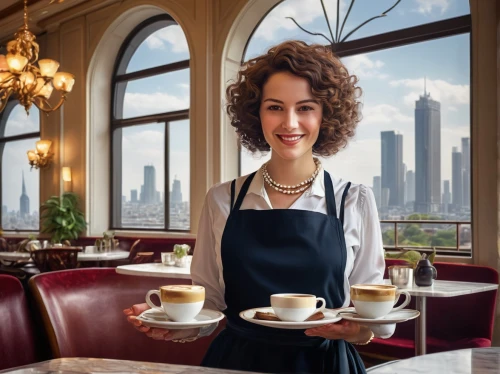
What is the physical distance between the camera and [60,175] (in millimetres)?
8953

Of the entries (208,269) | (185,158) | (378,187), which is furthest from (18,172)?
(208,269)

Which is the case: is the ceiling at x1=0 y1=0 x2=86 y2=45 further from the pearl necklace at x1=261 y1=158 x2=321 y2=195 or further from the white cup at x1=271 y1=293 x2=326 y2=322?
the white cup at x1=271 y1=293 x2=326 y2=322

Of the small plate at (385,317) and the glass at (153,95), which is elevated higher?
the glass at (153,95)

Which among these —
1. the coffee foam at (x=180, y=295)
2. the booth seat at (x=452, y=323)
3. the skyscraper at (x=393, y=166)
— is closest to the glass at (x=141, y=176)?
the skyscraper at (x=393, y=166)

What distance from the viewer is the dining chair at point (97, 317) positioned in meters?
1.63

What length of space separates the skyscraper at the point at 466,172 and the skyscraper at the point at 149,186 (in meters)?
4.37

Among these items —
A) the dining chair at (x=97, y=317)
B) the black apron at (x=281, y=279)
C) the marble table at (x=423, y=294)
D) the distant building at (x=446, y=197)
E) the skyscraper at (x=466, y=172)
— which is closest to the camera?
the black apron at (x=281, y=279)

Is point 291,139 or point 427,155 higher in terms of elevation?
point 427,155

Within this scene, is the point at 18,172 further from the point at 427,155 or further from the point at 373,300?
the point at 373,300

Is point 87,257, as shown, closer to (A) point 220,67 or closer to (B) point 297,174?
(A) point 220,67

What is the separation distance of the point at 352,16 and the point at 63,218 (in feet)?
16.2

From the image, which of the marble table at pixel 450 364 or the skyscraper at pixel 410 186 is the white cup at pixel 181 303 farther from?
the skyscraper at pixel 410 186

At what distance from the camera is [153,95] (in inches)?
319

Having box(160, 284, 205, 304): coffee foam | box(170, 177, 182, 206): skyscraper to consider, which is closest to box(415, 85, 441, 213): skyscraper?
box(170, 177, 182, 206): skyscraper
